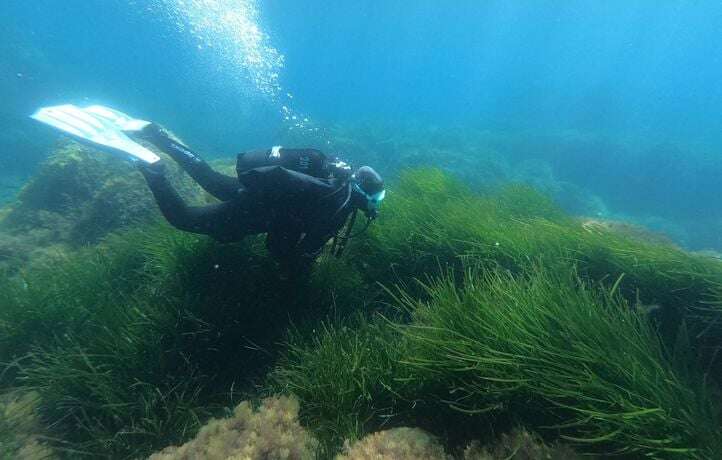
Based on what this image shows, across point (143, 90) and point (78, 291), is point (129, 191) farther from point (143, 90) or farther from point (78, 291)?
point (143, 90)

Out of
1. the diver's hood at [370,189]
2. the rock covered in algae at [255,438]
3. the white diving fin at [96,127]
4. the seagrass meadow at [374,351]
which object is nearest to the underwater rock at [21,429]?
the seagrass meadow at [374,351]

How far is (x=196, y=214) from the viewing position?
4246 mm

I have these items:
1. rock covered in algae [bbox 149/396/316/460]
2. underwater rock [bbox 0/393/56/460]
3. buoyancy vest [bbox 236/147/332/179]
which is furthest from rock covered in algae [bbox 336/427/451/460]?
buoyancy vest [bbox 236/147/332/179]

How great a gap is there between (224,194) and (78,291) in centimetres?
225

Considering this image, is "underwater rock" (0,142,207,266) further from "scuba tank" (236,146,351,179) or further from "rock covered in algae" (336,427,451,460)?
"rock covered in algae" (336,427,451,460)

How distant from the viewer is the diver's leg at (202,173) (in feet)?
16.4

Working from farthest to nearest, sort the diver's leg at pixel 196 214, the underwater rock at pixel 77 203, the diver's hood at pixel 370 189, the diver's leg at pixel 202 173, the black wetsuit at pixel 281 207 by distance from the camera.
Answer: the underwater rock at pixel 77 203, the diver's leg at pixel 202 173, the diver's leg at pixel 196 214, the diver's hood at pixel 370 189, the black wetsuit at pixel 281 207

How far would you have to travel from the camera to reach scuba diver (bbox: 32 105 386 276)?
147 inches

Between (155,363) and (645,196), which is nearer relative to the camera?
(155,363)

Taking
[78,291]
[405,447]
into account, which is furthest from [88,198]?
[405,447]

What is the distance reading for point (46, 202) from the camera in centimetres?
752

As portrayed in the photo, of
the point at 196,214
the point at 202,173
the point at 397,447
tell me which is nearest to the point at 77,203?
the point at 202,173

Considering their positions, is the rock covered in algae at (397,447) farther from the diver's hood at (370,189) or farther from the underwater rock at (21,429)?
the underwater rock at (21,429)

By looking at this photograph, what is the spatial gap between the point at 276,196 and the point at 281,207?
0.15m
